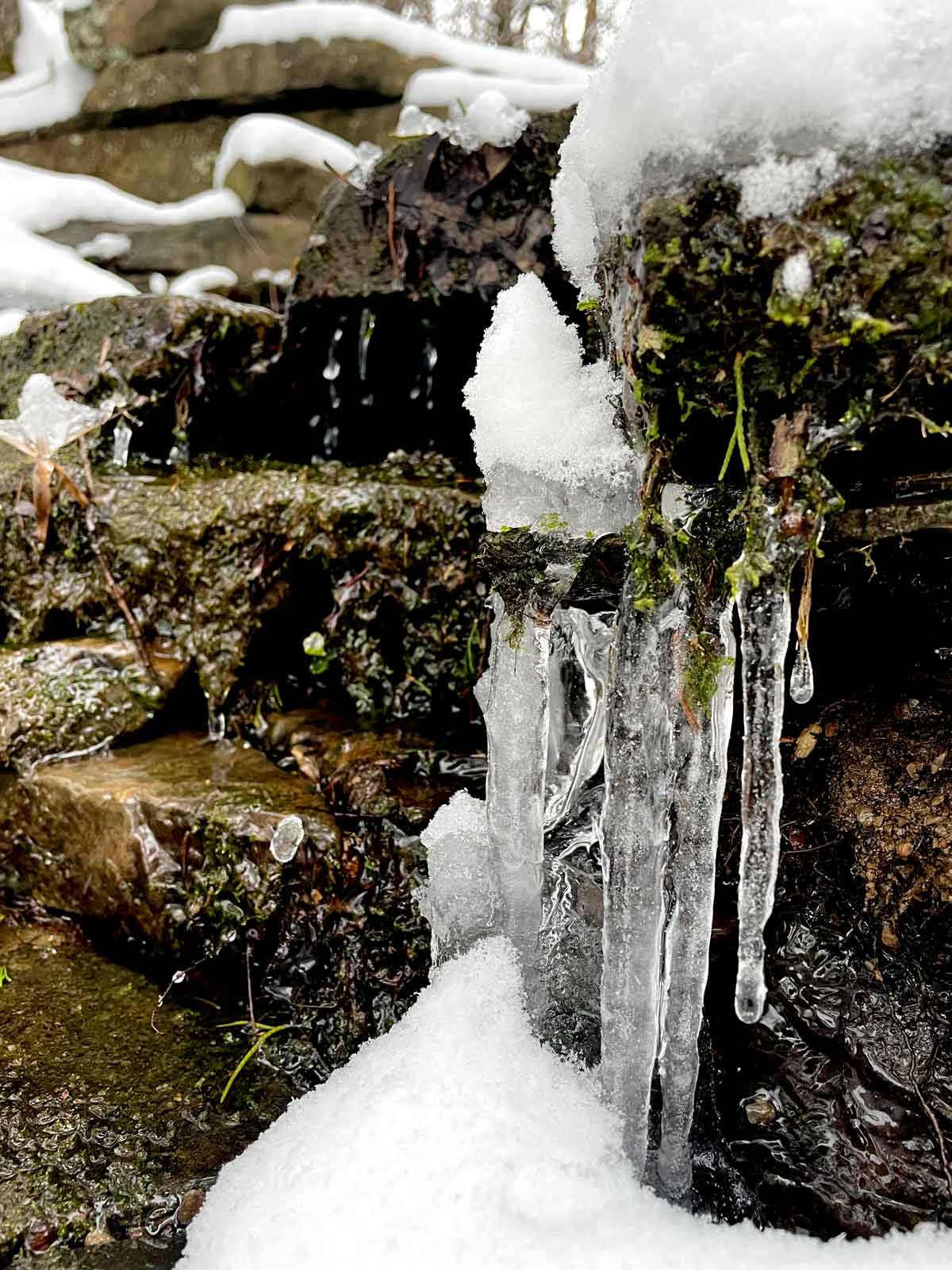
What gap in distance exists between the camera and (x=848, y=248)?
1114 mm

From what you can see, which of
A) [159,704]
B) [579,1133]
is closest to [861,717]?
[579,1133]

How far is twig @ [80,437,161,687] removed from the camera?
10.2ft

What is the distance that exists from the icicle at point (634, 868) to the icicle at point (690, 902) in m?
0.03

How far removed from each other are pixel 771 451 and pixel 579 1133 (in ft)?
4.14

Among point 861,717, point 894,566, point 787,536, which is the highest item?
point 787,536

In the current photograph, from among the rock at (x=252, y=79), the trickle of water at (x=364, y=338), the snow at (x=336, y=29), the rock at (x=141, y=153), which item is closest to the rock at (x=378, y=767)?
the trickle of water at (x=364, y=338)

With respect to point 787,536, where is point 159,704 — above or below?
below

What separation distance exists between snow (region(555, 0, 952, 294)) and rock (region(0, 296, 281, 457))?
2799 mm

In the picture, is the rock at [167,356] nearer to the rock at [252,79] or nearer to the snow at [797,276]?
Answer: the snow at [797,276]

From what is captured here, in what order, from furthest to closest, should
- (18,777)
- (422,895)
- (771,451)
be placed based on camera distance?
(18,777)
(422,895)
(771,451)

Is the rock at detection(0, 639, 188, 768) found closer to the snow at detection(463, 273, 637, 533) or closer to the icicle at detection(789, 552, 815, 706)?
the snow at detection(463, 273, 637, 533)

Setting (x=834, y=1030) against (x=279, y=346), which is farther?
(x=279, y=346)

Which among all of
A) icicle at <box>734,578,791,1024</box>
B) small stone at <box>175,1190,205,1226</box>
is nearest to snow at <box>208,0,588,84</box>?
icicle at <box>734,578,791,1024</box>

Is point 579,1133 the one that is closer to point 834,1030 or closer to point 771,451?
point 834,1030
